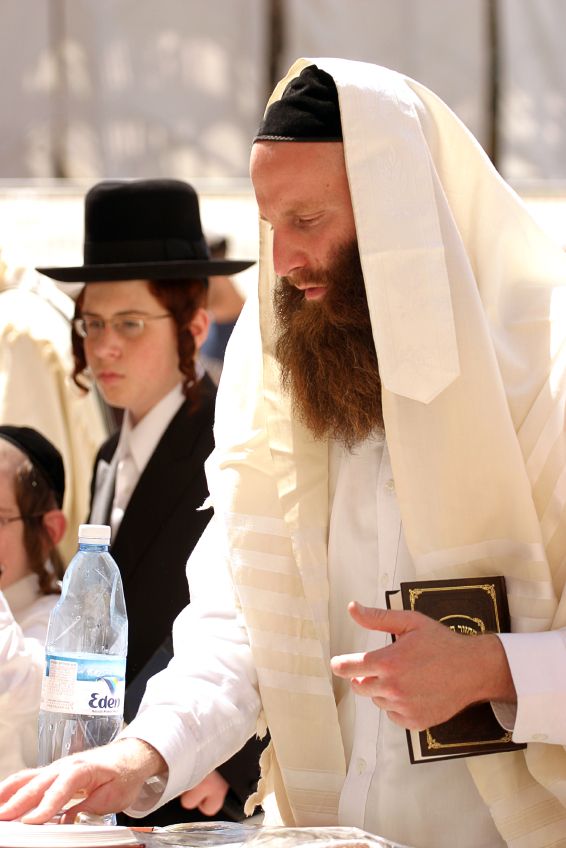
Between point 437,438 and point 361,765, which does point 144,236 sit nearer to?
point 437,438

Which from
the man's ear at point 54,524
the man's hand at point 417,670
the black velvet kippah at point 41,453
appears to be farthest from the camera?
the black velvet kippah at point 41,453

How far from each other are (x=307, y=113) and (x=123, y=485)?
1859 millimetres

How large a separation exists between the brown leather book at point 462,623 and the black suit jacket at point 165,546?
132 cm

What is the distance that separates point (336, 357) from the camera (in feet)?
8.52

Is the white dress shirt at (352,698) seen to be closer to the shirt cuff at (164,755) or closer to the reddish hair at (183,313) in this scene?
the shirt cuff at (164,755)

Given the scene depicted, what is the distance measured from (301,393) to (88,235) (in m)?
1.95

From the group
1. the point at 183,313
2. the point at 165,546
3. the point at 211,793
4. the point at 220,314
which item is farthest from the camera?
the point at 220,314

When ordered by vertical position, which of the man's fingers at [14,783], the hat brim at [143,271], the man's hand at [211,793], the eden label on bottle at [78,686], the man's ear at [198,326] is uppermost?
the hat brim at [143,271]

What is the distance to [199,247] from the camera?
4.41 m

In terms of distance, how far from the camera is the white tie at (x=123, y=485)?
13.3 ft

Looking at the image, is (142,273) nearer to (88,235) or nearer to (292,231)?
(88,235)

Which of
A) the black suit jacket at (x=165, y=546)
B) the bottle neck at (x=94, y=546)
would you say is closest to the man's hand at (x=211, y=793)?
the black suit jacket at (x=165, y=546)

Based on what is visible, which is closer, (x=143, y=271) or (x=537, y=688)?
(x=537, y=688)

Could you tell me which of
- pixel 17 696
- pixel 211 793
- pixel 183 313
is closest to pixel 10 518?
pixel 17 696
